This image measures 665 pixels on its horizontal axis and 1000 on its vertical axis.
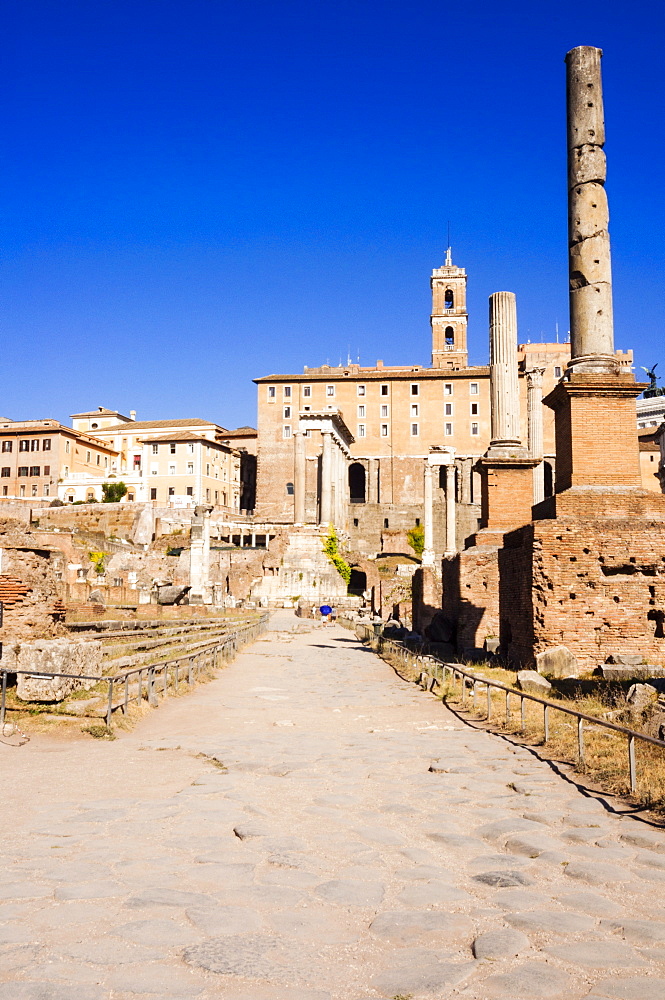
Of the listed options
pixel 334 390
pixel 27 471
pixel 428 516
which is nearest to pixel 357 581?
pixel 428 516

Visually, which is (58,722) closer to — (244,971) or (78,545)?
(244,971)

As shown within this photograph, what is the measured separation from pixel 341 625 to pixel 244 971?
3581 centimetres

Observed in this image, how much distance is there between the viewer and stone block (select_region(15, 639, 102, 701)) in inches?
382

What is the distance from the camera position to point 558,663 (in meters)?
11.1

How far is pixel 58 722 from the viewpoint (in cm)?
902

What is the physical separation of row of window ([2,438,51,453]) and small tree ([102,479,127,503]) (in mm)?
8032

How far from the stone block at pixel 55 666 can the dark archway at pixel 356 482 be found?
80101mm

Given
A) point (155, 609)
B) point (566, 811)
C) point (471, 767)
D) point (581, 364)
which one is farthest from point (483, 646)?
point (155, 609)

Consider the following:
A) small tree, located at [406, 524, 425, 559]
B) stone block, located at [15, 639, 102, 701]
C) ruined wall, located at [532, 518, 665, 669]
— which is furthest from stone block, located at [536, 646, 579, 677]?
small tree, located at [406, 524, 425, 559]

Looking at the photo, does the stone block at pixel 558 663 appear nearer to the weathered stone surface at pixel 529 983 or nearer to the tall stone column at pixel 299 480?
the weathered stone surface at pixel 529 983

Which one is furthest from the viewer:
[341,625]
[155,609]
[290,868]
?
[341,625]

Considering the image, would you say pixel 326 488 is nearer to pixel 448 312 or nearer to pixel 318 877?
pixel 448 312

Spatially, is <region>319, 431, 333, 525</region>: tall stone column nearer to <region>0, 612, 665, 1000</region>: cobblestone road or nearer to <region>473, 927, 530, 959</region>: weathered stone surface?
<region>0, 612, 665, 1000</region>: cobblestone road

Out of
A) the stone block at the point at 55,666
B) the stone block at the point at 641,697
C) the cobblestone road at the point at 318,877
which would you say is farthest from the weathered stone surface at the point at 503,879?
the stone block at the point at 55,666
